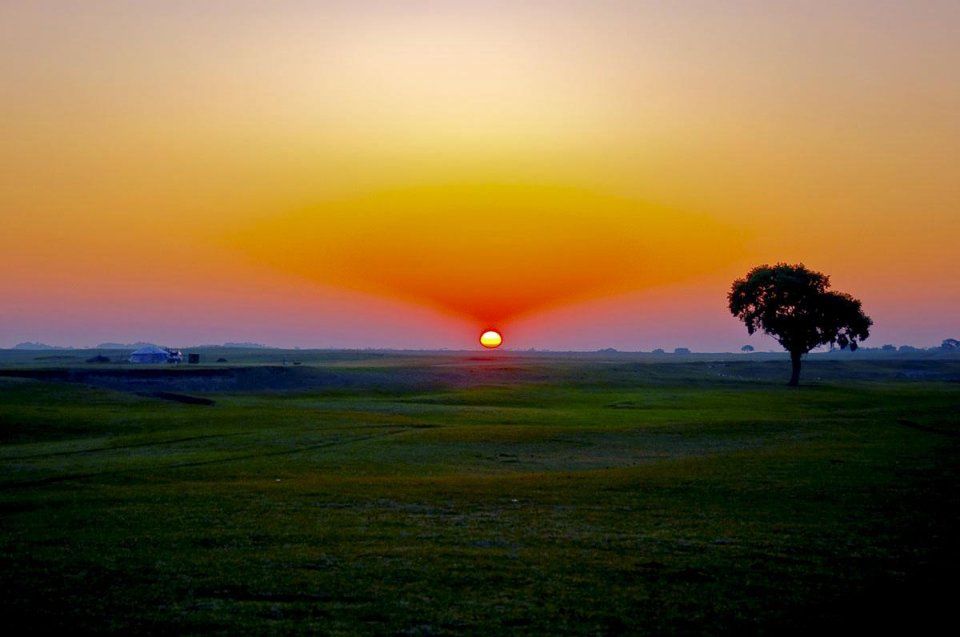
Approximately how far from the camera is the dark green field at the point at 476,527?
49.9 feet

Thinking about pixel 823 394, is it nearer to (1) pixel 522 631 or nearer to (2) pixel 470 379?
(2) pixel 470 379

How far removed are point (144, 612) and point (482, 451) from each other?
93.9ft

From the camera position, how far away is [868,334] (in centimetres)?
11962

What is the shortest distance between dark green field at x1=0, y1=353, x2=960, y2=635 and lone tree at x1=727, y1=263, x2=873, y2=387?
6711 centimetres

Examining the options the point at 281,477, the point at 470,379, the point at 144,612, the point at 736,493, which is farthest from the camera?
the point at 470,379

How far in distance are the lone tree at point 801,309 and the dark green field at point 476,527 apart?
2642 inches

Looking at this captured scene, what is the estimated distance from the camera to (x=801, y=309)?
120 metres

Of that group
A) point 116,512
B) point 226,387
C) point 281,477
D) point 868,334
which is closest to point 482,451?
point 281,477

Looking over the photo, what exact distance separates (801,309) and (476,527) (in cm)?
10700

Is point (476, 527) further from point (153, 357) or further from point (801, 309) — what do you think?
point (153, 357)

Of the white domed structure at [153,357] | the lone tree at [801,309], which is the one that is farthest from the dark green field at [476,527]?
the white domed structure at [153,357]

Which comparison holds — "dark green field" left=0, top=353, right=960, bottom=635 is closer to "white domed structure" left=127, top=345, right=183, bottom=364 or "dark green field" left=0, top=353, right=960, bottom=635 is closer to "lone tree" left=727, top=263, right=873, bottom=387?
"lone tree" left=727, top=263, right=873, bottom=387

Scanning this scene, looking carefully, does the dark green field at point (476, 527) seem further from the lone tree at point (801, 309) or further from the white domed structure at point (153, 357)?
the white domed structure at point (153, 357)

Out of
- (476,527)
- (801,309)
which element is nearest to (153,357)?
(801,309)
